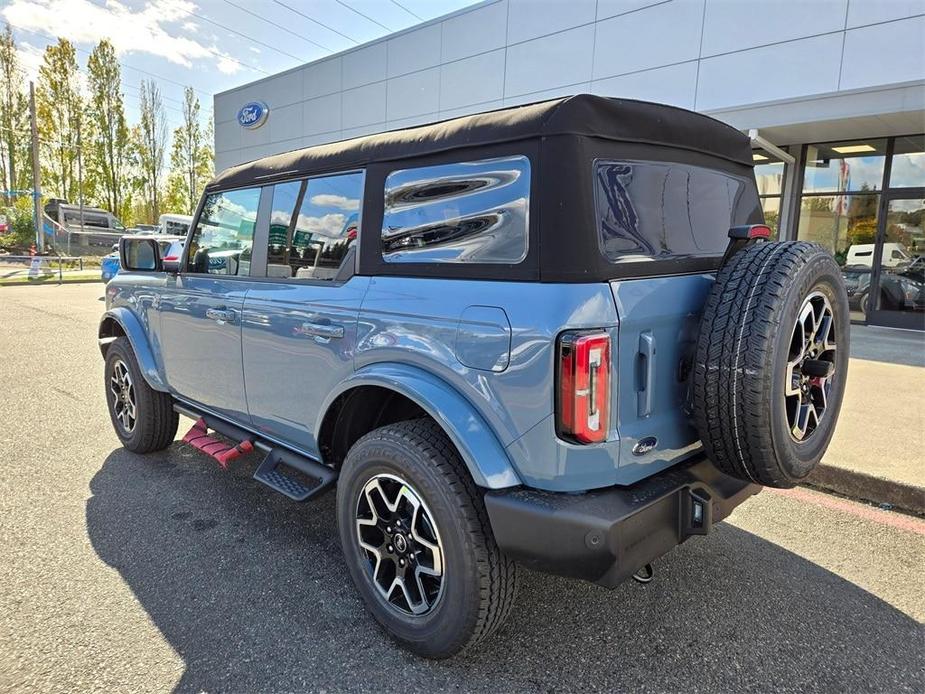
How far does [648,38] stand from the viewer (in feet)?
37.6

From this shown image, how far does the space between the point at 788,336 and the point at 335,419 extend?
6.24 feet

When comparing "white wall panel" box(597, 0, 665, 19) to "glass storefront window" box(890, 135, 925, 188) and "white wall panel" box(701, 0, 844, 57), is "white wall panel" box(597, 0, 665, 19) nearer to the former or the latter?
"white wall panel" box(701, 0, 844, 57)

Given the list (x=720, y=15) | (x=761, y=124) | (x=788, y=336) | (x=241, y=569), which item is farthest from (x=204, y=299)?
(x=720, y=15)

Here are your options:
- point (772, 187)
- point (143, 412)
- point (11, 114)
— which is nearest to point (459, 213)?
point (143, 412)

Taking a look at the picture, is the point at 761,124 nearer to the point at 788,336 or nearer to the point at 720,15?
the point at 720,15

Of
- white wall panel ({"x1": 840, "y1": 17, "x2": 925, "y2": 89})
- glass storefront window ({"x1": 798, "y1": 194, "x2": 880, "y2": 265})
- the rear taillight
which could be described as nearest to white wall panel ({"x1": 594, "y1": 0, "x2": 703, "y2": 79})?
white wall panel ({"x1": 840, "y1": 17, "x2": 925, "y2": 89})

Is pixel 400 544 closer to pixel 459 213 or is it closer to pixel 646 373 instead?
pixel 646 373

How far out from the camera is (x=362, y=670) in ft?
7.26

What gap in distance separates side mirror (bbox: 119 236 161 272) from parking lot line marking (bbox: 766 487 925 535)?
419 centimetres

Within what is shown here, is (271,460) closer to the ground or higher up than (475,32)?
closer to the ground

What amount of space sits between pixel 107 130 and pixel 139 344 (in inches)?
1564

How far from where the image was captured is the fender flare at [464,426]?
2.01 metres

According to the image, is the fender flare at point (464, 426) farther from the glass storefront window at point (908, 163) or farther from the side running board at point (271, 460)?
the glass storefront window at point (908, 163)

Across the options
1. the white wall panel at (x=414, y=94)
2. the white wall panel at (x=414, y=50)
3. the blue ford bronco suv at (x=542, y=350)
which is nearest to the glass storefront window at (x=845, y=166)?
the white wall panel at (x=414, y=94)
